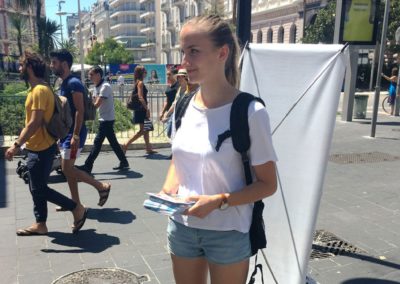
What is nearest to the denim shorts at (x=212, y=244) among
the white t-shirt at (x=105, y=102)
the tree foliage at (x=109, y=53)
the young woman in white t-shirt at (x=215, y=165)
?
the young woman in white t-shirt at (x=215, y=165)

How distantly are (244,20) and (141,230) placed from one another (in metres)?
2.58

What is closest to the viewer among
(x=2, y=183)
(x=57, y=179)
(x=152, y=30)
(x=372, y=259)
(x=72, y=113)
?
(x=372, y=259)

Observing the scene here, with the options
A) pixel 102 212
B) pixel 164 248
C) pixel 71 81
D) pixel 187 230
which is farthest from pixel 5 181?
pixel 187 230

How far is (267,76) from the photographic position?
104 inches

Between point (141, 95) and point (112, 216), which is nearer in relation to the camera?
point (112, 216)

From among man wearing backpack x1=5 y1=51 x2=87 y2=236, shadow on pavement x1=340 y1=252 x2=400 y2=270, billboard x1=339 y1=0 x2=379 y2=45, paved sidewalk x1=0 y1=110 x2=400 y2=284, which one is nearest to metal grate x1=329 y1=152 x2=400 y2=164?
paved sidewalk x1=0 y1=110 x2=400 y2=284

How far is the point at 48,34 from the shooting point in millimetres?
33594

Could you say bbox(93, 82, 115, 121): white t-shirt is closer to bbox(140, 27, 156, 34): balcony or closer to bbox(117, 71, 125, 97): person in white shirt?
bbox(117, 71, 125, 97): person in white shirt

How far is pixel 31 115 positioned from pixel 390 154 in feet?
23.4

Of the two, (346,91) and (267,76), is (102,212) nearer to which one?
(267,76)

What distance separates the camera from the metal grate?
786 cm

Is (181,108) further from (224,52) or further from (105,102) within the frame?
(105,102)

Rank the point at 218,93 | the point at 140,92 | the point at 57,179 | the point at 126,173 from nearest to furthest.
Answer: the point at 218,93 < the point at 57,179 < the point at 126,173 < the point at 140,92

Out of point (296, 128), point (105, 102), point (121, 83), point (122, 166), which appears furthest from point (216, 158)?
point (121, 83)
